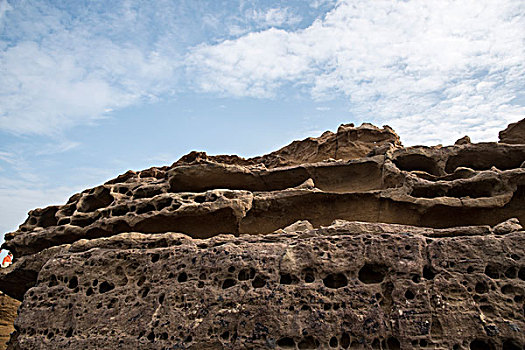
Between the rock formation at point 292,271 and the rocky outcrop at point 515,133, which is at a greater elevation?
the rocky outcrop at point 515,133

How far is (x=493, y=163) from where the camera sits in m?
7.62

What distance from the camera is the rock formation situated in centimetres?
364

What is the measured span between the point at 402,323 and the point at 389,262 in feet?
2.04

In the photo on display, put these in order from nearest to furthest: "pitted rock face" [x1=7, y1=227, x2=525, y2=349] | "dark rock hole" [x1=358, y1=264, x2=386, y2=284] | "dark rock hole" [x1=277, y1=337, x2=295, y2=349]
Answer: "pitted rock face" [x1=7, y1=227, x2=525, y2=349], "dark rock hole" [x1=277, y1=337, x2=295, y2=349], "dark rock hole" [x1=358, y1=264, x2=386, y2=284]

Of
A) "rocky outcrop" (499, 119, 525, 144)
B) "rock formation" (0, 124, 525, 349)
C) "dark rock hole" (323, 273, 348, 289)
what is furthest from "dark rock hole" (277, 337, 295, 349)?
"rocky outcrop" (499, 119, 525, 144)

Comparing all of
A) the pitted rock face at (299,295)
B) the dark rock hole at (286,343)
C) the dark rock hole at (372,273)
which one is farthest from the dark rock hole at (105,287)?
the dark rock hole at (372,273)

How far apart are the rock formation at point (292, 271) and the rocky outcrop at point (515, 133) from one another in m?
2.12

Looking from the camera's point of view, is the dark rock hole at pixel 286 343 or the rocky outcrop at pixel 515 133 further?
the rocky outcrop at pixel 515 133

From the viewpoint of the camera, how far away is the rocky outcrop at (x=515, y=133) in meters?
9.09

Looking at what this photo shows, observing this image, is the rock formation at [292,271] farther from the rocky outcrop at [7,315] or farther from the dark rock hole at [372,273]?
the rocky outcrop at [7,315]

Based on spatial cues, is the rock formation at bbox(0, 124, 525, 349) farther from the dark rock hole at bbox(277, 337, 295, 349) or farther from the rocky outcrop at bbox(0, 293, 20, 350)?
the rocky outcrop at bbox(0, 293, 20, 350)

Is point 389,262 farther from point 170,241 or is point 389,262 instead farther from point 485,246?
point 170,241

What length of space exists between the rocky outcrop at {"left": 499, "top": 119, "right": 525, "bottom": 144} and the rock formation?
6.94ft

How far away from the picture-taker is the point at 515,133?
30.5 feet
